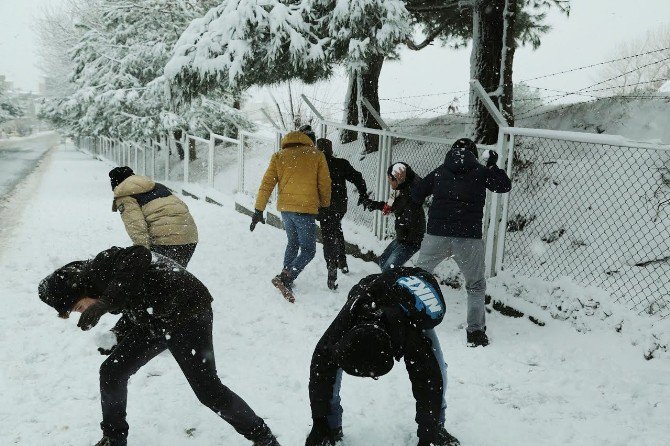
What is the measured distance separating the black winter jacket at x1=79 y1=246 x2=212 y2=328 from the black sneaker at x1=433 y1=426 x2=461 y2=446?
58.2 inches

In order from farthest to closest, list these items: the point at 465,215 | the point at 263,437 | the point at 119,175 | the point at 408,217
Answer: the point at 408,217, the point at 465,215, the point at 119,175, the point at 263,437

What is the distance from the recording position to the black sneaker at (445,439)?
3.03 m

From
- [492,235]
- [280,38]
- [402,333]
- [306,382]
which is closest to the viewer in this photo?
[402,333]

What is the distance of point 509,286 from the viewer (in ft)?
18.2

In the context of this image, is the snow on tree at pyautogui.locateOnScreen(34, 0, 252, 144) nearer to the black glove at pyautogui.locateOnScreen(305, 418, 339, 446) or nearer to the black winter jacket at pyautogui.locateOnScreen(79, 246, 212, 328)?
the black winter jacket at pyautogui.locateOnScreen(79, 246, 212, 328)

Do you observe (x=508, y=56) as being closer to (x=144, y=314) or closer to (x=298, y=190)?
(x=298, y=190)

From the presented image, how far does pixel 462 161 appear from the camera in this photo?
4.66 m

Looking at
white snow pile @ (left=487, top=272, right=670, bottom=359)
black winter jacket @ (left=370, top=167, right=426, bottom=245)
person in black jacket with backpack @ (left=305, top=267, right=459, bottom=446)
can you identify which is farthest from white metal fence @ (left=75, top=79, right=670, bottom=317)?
person in black jacket with backpack @ (left=305, top=267, right=459, bottom=446)

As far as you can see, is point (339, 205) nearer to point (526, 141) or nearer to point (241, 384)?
point (241, 384)

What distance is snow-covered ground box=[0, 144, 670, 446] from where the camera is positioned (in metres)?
3.40

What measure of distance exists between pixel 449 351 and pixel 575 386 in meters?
1.05

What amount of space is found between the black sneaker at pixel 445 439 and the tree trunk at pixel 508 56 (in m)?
5.43

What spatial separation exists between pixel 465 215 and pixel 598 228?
1.93m

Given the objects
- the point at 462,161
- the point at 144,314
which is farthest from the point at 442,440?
the point at 462,161
